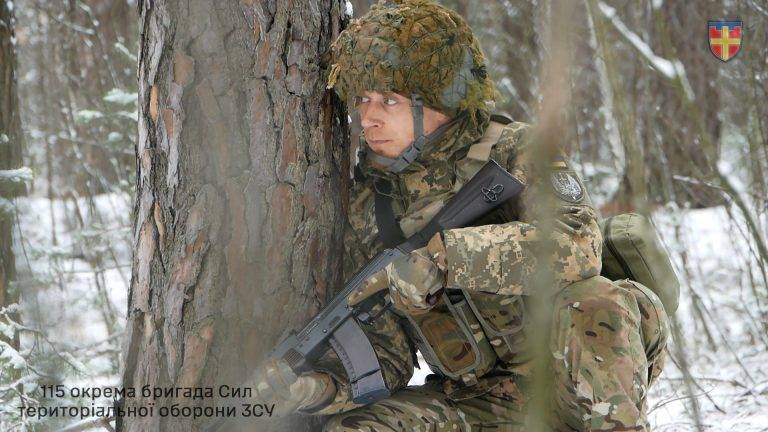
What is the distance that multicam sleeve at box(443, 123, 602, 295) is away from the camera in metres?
2.04

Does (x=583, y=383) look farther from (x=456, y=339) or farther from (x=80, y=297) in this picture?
(x=80, y=297)

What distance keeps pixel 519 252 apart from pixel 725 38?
303 centimetres

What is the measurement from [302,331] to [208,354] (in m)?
0.28

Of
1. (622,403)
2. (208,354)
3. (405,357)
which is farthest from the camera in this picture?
(405,357)

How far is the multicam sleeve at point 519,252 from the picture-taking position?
2.04 m

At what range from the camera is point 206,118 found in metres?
2.10

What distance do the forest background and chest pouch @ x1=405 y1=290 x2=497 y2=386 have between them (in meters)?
0.37

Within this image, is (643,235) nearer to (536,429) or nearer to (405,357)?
(405,357)

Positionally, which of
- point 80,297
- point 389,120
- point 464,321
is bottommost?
point 80,297

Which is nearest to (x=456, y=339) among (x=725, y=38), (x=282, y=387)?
→ (x=282, y=387)

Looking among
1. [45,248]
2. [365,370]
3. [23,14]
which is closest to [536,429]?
[365,370]

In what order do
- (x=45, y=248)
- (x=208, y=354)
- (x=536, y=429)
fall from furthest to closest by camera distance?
(x=45, y=248)
(x=208, y=354)
(x=536, y=429)

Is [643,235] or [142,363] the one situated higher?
[643,235]

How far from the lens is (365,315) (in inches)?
86.8
